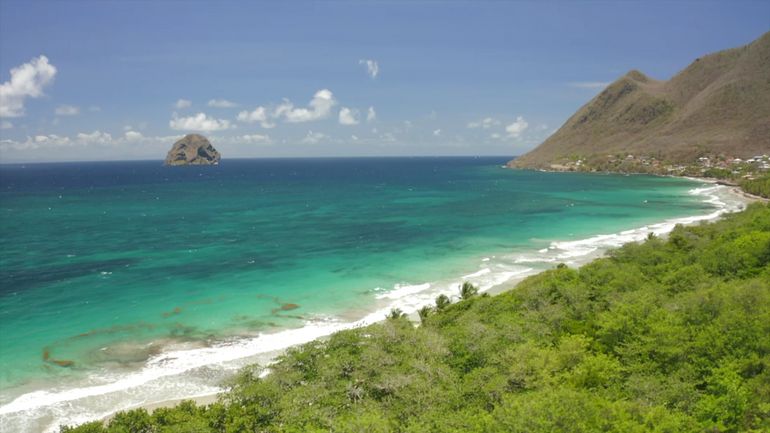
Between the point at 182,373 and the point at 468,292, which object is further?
the point at 468,292

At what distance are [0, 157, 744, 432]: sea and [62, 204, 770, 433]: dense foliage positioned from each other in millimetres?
8956

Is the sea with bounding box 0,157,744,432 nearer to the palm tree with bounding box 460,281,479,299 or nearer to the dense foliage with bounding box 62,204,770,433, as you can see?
the palm tree with bounding box 460,281,479,299

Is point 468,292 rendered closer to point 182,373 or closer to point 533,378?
point 533,378

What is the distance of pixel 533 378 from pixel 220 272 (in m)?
46.7

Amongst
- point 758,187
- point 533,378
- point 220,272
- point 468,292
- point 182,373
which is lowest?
point 182,373

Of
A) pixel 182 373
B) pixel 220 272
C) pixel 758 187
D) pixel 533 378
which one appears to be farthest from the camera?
pixel 758 187

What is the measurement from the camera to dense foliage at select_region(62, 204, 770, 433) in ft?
58.9

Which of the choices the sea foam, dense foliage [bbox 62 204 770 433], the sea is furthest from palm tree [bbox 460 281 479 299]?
dense foliage [bbox 62 204 770 433]

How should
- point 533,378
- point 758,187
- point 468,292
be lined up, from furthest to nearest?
1. point 758,187
2. point 468,292
3. point 533,378

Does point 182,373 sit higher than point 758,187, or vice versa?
point 758,187

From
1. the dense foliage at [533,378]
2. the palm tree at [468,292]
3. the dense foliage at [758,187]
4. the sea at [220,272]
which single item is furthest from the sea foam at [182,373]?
the dense foliage at [758,187]

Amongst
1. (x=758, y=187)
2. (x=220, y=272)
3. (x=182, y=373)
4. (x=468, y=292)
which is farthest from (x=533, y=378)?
(x=758, y=187)

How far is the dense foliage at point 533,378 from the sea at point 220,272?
8956 millimetres

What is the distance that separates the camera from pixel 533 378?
2231 cm
